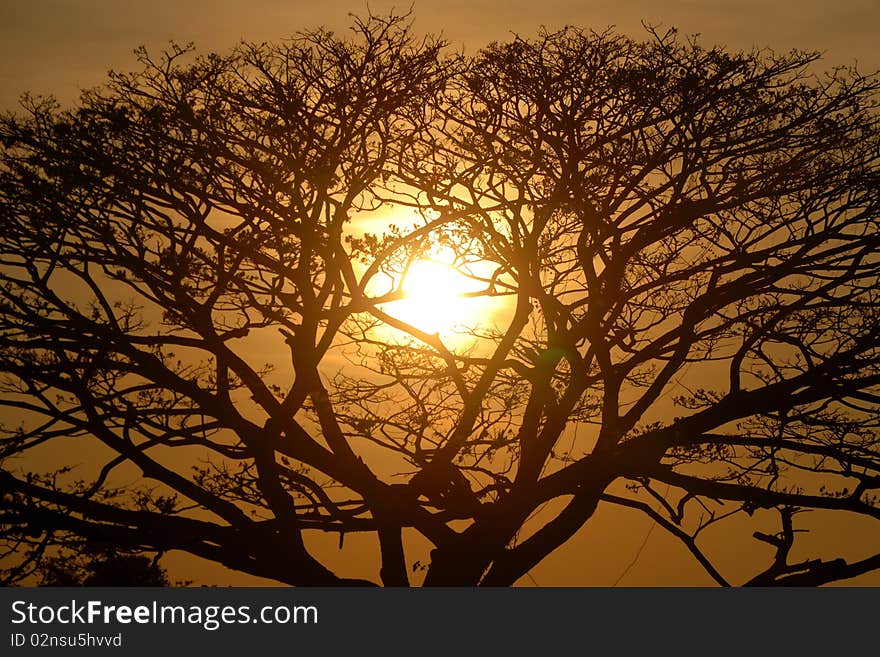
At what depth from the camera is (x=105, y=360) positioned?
1256 cm

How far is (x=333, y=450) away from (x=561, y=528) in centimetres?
281

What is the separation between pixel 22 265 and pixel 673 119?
7304 millimetres

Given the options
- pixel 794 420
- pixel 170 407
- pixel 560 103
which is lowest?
pixel 794 420

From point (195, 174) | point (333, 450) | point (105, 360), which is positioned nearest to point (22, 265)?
point (105, 360)

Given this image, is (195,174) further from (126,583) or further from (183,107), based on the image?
(126,583)

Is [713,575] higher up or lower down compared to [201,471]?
lower down

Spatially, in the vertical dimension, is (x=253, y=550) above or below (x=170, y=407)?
below

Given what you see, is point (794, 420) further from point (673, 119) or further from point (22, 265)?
point (22, 265)

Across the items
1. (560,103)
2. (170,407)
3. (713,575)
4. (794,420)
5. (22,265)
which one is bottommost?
(713,575)

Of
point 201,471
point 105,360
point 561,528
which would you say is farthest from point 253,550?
point 561,528

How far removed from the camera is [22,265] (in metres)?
12.7

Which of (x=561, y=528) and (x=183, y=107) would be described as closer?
(x=183, y=107)

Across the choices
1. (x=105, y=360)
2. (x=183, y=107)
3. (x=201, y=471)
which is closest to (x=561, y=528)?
(x=201, y=471)

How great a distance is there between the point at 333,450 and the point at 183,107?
4014 mm
